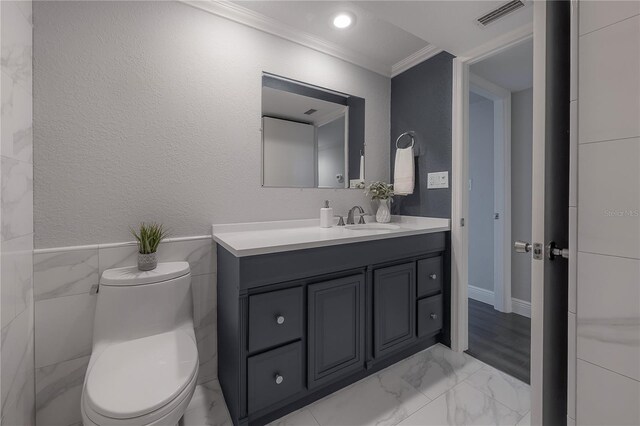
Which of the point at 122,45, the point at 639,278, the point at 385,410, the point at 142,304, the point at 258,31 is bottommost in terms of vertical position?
the point at 385,410

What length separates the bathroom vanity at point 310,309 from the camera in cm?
121

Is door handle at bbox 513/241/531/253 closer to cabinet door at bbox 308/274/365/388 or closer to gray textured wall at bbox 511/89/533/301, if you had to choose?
cabinet door at bbox 308/274/365/388

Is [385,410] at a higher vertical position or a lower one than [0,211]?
lower

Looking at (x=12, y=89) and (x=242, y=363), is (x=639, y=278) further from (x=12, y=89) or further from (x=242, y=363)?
(x=12, y=89)

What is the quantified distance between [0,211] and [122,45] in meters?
0.96

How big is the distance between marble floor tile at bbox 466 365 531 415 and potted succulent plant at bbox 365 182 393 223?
1.17 meters

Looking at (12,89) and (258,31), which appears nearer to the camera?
(12,89)

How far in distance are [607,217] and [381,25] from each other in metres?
1.72

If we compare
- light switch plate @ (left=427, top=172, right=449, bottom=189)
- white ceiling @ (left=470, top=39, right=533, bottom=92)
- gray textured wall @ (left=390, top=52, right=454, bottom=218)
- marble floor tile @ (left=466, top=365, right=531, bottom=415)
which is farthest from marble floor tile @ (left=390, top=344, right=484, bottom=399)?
white ceiling @ (left=470, top=39, right=533, bottom=92)

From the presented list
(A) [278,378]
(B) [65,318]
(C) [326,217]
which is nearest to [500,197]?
(C) [326,217]

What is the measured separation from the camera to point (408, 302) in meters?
1.76

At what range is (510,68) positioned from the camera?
86.6 inches

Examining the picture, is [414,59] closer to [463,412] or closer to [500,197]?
[500,197]

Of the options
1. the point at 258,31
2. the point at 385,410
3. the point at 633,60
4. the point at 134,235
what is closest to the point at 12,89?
the point at 134,235
